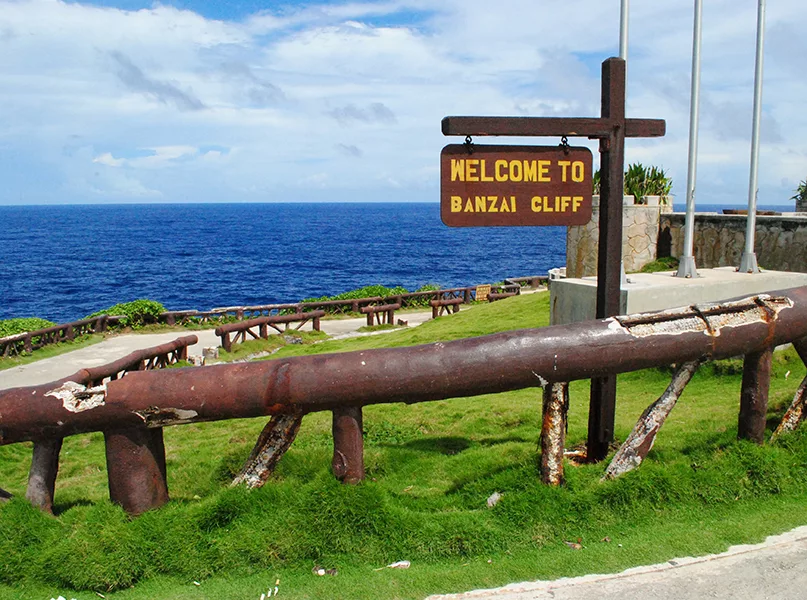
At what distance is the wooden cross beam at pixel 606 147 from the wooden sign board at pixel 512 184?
14cm

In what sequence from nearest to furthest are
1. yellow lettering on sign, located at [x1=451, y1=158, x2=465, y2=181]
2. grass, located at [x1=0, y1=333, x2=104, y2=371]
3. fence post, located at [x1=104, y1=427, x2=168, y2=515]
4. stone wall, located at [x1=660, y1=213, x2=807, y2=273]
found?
fence post, located at [x1=104, y1=427, x2=168, y2=515]
yellow lettering on sign, located at [x1=451, y1=158, x2=465, y2=181]
stone wall, located at [x1=660, y1=213, x2=807, y2=273]
grass, located at [x1=0, y1=333, x2=104, y2=371]

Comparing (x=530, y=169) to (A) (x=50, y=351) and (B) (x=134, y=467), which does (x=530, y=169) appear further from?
(A) (x=50, y=351)

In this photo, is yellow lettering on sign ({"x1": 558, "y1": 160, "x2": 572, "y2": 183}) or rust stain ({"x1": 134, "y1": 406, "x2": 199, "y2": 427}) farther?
yellow lettering on sign ({"x1": 558, "y1": 160, "x2": 572, "y2": 183})

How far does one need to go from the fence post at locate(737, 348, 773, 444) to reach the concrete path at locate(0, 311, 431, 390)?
47.2ft

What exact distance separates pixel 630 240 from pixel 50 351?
1718 centimetres

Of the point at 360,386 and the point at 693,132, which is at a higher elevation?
the point at 693,132

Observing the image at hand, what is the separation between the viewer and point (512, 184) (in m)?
4.90

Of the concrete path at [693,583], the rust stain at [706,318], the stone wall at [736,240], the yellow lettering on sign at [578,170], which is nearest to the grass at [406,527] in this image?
the concrete path at [693,583]

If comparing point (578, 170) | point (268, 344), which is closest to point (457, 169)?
point (578, 170)

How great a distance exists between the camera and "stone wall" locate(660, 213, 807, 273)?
15500 millimetres

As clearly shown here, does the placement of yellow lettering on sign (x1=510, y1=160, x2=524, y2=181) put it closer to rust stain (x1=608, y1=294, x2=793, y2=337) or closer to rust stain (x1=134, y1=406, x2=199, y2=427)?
rust stain (x1=608, y1=294, x2=793, y2=337)

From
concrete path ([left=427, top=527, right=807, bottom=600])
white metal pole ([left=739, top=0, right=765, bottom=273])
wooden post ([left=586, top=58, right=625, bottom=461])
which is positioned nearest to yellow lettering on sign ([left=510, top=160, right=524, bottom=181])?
wooden post ([left=586, top=58, right=625, bottom=461])

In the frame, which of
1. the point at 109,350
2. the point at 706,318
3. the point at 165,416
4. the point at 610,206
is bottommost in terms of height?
the point at 109,350

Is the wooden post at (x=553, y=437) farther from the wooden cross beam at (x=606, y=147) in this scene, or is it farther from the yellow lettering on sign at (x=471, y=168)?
the yellow lettering on sign at (x=471, y=168)
